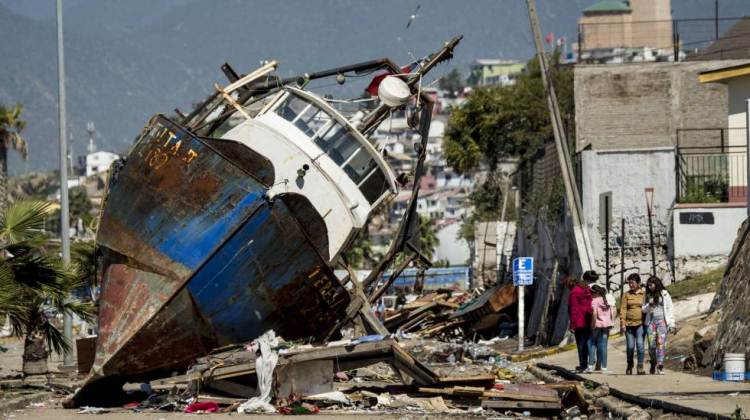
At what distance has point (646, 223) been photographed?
31797 millimetres

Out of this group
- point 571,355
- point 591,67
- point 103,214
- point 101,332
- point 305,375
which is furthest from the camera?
point 591,67

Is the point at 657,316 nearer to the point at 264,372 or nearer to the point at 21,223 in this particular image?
the point at 264,372

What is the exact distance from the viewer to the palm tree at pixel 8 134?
216 ft

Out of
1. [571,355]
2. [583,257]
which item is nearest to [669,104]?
[583,257]

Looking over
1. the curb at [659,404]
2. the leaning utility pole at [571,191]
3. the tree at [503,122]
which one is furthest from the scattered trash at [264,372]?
the tree at [503,122]

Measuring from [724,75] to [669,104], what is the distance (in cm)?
969

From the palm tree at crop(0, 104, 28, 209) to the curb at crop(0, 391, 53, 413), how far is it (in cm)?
4270

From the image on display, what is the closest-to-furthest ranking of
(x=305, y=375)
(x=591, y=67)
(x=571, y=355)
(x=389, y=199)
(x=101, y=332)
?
(x=305, y=375), (x=101, y=332), (x=389, y=199), (x=571, y=355), (x=591, y=67)

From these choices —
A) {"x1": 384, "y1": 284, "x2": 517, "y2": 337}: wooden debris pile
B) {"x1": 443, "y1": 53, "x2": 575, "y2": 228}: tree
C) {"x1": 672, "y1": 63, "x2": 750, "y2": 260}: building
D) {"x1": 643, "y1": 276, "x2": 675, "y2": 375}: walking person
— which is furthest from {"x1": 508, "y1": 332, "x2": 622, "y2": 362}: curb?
{"x1": 443, "y1": 53, "x2": 575, "y2": 228}: tree

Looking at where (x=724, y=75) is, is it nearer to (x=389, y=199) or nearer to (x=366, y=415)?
(x=389, y=199)

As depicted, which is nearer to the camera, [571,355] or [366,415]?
[366,415]

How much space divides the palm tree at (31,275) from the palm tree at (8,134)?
40.2 m

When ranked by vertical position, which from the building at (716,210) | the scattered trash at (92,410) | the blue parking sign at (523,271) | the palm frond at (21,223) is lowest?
the scattered trash at (92,410)

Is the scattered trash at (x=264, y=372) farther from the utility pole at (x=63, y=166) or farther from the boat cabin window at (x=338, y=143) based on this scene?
the utility pole at (x=63, y=166)
